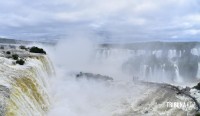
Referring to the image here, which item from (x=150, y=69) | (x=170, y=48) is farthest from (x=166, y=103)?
(x=170, y=48)

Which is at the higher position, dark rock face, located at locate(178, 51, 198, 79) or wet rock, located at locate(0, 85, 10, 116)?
wet rock, located at locate(0, 85, 10, 116)

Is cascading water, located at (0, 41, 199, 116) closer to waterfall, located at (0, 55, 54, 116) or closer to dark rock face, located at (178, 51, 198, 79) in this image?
waterfall, located at (0, 55, 54, 116)

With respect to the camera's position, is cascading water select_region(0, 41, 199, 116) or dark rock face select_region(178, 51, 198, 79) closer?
cascading water select_region(0, 41, 199, 116)

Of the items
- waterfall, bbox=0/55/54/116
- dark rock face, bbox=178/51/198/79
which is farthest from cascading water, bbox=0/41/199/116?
dark rock face, bbox=178/51/198/79

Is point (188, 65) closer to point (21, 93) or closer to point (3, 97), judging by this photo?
point (21, 93)

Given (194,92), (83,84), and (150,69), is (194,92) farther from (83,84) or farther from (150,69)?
(150,69)

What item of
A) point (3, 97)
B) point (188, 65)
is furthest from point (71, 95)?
point (188, 65)

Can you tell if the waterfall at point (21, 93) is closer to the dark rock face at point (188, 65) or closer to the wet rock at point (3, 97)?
the wet rock at point (3, 97)

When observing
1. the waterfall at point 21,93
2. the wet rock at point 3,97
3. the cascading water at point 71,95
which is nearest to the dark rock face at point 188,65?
the cascading water at point 71,95

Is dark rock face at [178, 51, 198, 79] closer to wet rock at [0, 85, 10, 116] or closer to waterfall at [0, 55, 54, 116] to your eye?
waterfall at [0, 55, 54, 116]

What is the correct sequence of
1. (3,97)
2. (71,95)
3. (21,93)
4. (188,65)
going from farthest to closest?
(188,65)
(71,95)
(21,93)
(3,97)

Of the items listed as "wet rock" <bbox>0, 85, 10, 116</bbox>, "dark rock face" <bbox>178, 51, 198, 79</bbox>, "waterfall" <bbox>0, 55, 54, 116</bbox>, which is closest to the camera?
"wet rock" <bbox>0, 85, 10, 116</bbox>

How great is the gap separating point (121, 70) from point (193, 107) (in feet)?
269

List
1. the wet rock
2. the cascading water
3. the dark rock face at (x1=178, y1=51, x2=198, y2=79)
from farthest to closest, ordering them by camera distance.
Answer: the dark rock face at (x1=178, y1=51, x2=198, y2=79) → the cascading water → the wet rock
